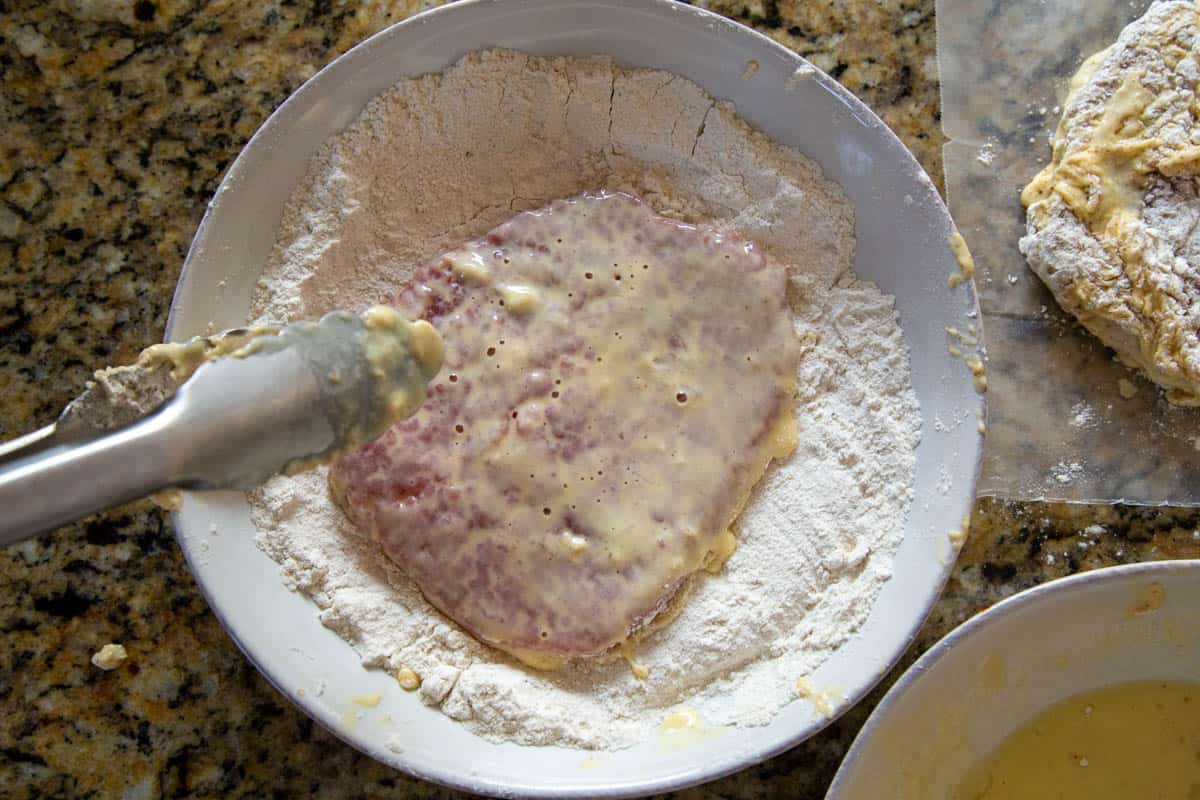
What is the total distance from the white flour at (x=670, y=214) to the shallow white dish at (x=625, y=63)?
19mm

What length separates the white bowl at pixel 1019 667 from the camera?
1.02 metres

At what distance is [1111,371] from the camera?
1.20 m

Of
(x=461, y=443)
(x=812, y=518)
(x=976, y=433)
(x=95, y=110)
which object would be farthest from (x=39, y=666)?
(x=976, y=433)

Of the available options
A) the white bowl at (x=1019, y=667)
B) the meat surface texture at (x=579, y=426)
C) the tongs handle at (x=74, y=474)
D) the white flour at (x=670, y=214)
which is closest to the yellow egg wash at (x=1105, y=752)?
the white bowl at (x=1019, y=667)

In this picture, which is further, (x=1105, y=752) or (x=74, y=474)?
(x=1105, y=752)

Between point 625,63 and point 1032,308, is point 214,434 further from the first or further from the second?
point 1032,308

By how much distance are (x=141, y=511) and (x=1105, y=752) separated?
1115mm

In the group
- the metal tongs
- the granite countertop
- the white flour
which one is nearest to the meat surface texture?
the white flour

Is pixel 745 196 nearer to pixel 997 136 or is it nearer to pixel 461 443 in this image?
pixel 997 136

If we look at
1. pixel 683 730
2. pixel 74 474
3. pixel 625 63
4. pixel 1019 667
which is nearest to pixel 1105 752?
pixel 1019 667

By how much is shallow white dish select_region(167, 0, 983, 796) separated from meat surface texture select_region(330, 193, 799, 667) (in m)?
0.13

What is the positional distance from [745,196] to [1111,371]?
0.48 meters

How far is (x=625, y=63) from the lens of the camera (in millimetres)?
1149

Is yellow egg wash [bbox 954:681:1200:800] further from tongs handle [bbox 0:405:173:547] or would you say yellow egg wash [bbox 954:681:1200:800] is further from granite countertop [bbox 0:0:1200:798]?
tongs handle [bbox 0:405:173:547]
